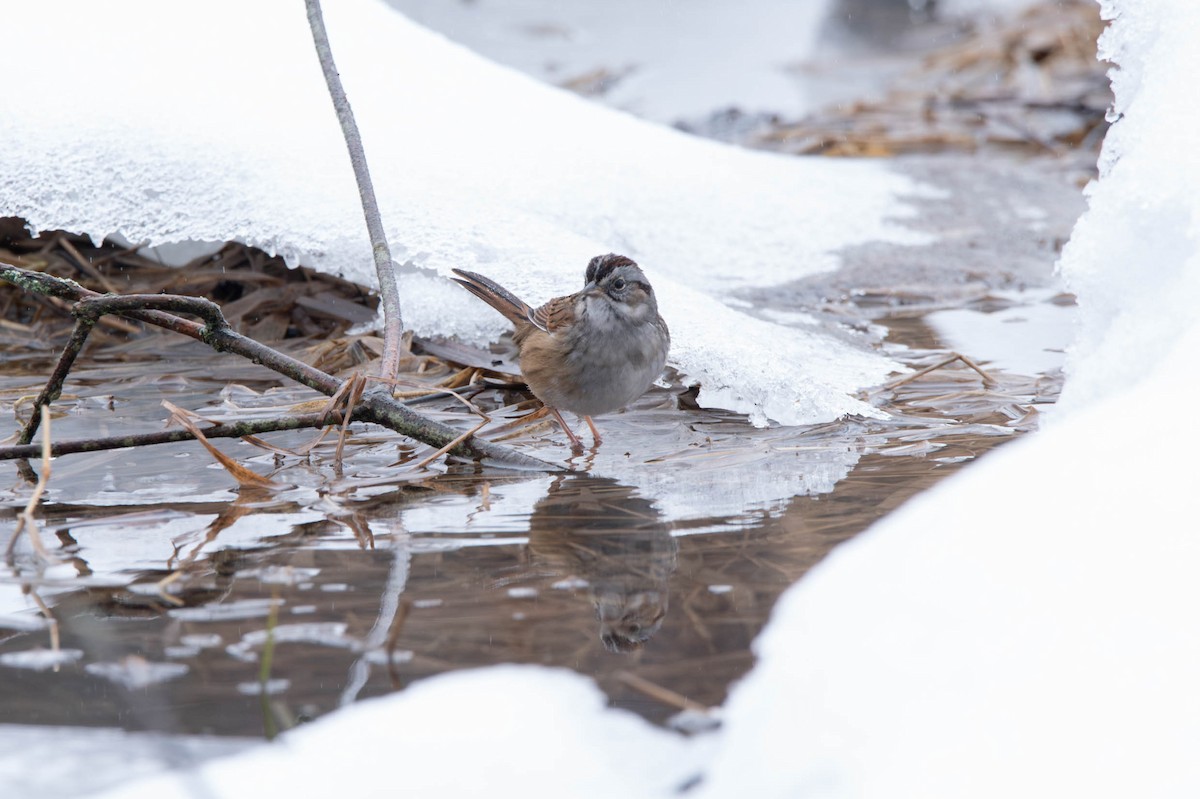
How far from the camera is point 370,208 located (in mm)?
2941

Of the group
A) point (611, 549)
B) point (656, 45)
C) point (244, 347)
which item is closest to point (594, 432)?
point (244, 347)

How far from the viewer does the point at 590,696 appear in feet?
5.01

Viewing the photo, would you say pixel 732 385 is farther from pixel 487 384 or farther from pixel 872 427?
pixel 487 384

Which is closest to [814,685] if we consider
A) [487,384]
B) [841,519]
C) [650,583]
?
[650,583]

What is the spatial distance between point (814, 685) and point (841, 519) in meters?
0.89

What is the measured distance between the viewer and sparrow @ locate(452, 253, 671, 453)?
322 centimetres

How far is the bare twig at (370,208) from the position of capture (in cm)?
286

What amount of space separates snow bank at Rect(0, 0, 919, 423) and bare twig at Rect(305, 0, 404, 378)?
1.80 feet

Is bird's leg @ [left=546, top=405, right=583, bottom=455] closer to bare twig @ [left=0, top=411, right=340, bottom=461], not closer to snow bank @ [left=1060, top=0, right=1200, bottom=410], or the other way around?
bare twig @ [left=0, top=411, right=340, bottom=461]

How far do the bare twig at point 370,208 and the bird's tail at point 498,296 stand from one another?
1.74 ft

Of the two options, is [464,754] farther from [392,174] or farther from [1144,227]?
[392,174]

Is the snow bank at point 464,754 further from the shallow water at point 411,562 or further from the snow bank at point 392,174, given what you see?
the snow bank at point 392,174

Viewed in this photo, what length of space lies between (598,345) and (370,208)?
0.70m

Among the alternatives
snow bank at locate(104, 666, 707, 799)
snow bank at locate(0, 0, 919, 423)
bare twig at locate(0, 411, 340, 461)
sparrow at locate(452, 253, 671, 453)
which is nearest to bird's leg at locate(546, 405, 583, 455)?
sparrow at locate(452, 253, 671, 453)
